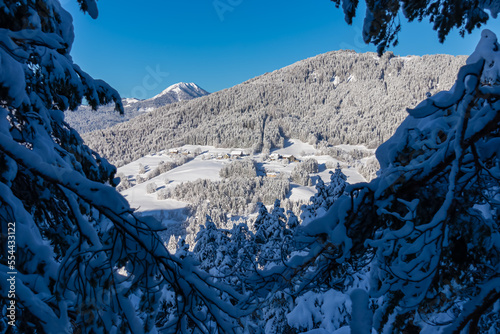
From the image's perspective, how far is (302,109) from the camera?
→ 528 ft

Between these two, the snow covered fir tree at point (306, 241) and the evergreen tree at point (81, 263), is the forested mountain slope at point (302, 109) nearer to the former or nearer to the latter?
the snow covered fir tree at point (306, 241)

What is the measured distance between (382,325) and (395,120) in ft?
455

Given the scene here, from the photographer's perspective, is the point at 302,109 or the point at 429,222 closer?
the point at 429,222

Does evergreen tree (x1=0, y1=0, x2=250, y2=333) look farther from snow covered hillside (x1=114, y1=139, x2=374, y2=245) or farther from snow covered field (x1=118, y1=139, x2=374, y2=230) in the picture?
snow covered field (x1=118, y1=139, x2=374, y2=230)

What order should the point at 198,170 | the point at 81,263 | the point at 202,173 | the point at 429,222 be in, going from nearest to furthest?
the point at 81,263
the point at 429,222
the point at 202,173
the point at 198,170

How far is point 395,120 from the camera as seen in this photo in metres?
121

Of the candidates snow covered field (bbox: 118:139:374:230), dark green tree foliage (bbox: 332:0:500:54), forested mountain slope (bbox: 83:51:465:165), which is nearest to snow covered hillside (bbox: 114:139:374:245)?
snow covered field (bbox: 118:139:374:230)

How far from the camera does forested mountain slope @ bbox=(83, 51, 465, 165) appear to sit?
399 feet

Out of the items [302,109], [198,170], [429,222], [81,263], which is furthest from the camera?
[302,109]

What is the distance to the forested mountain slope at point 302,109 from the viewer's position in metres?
122

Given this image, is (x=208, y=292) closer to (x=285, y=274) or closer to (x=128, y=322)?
(x=128, y=322)

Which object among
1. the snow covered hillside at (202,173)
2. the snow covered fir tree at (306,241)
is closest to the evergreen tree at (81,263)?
the snow covered fir tree at (306,241)

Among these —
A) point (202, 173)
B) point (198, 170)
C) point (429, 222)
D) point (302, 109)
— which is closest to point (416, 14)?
point (429, 222)

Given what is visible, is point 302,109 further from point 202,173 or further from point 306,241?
point 306,241
